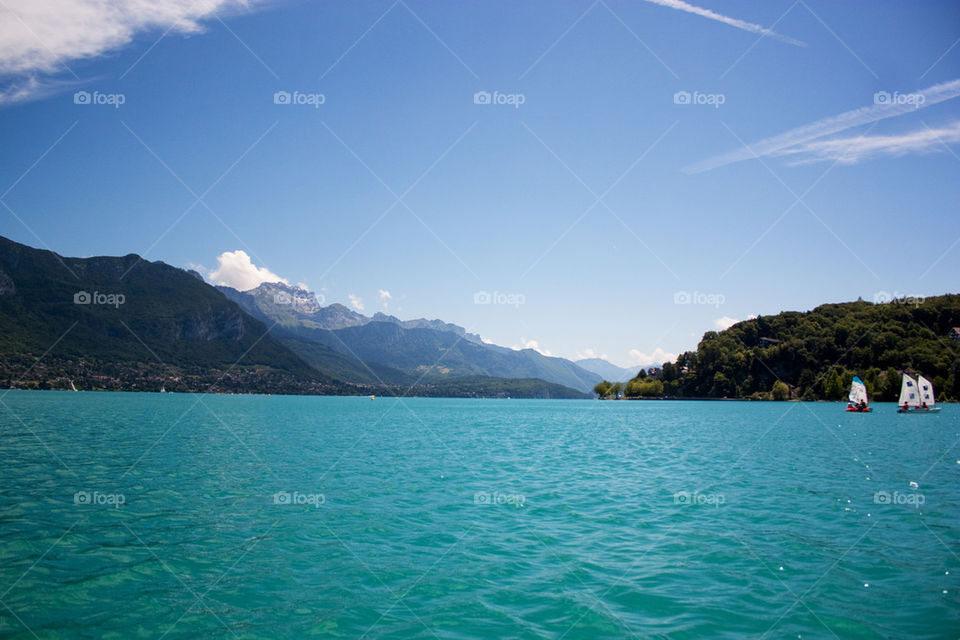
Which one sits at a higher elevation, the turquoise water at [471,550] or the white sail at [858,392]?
the white sail at [858,392]

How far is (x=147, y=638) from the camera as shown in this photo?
10617 mm

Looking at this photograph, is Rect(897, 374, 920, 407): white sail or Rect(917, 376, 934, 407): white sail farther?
Rect(917, 376, 934, 407): white sail

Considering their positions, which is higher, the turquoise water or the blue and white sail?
the blue and white sail

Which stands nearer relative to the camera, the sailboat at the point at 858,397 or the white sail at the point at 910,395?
the white sail at the point at 910,395

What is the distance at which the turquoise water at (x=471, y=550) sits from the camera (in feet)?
37.8

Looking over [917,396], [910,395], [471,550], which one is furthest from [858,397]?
[471,550]

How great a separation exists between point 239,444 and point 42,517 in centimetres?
2795

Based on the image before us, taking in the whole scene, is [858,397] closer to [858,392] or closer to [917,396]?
[858,392]

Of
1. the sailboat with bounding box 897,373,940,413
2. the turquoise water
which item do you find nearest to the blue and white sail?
the sailboat with bounding box 897,373,940,413

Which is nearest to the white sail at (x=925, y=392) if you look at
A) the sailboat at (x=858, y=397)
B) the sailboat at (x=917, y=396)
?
the sailboat at (x=917, y=396)

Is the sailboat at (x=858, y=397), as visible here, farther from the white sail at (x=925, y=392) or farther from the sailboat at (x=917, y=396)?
the white sail at (x=925, y=392)

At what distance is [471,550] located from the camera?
16.7 meters

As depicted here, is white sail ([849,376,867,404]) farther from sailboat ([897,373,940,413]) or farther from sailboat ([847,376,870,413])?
sailboat ([897,373,940,413])

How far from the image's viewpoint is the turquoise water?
11.5 metres
